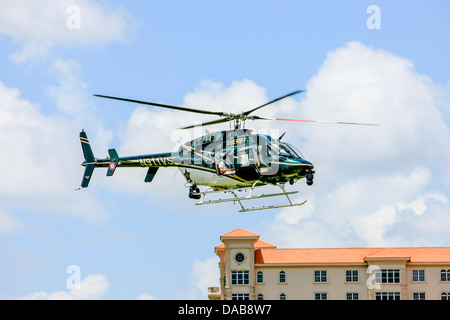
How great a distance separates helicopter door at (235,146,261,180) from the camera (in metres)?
65.9

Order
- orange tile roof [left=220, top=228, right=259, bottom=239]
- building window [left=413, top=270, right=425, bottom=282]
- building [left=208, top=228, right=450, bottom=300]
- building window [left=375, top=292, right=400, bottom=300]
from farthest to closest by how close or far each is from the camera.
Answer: orange tile roof [left=220, top=228, right=259, bottom=239], building window [left=413, top=270, right=425, bottom=282], building window [left=375, top=292, right=400, bottom=300], building [left=208, top=228, right=450, bottom=300]

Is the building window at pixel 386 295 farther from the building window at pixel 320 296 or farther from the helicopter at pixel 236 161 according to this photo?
the helicopter at pixel 236 161

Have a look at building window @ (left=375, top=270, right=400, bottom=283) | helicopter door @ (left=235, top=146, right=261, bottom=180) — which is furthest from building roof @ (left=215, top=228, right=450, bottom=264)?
helicopter door @ (left=235, top=146, right=261, bottom=180)

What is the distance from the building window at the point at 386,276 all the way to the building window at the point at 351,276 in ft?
8.66

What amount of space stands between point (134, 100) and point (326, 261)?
71913mm

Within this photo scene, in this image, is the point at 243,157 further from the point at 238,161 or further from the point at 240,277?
the point at 240,277

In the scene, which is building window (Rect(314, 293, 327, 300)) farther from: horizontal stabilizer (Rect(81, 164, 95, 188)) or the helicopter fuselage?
the helicopter fuselage

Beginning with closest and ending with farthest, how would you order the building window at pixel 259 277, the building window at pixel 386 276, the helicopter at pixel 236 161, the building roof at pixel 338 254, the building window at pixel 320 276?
the helicopter at pixel 236 161
the building window at pixel 259 277
the building window at pixel 320 276
the building window at pixel 386 276
the building roof at pixel 338 254

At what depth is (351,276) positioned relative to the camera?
13150 cm

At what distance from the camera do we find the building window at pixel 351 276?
131m

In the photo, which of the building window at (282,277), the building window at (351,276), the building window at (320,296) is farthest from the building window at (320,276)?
the building window at (282,277)
